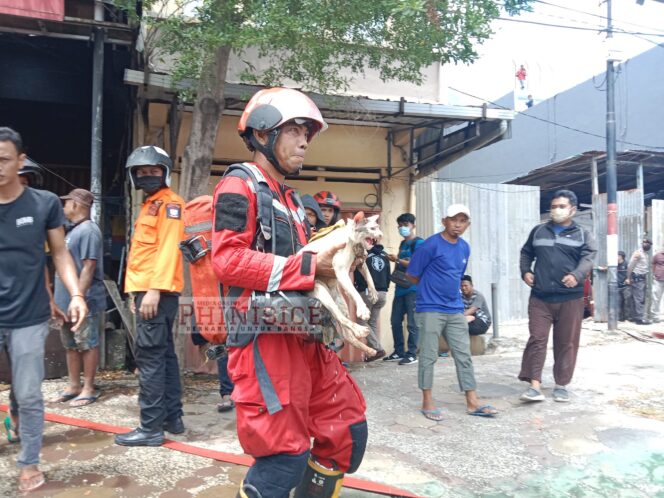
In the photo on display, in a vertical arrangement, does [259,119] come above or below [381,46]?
below

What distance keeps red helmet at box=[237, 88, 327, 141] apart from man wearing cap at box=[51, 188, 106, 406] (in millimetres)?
3030

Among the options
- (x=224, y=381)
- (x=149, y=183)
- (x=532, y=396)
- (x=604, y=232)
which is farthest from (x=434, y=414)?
(x=604, y=232)

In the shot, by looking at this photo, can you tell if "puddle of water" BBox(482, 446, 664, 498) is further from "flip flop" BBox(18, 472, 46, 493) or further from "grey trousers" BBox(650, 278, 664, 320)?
"grey trousers" BBox(650, 278, 664, 320)

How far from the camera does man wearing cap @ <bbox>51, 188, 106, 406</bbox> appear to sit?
186 inches

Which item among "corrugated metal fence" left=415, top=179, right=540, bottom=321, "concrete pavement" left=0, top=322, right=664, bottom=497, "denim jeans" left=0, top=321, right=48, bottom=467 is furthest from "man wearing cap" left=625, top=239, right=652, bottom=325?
"denim jeans" left=0, top=321, right=48, bottom=467

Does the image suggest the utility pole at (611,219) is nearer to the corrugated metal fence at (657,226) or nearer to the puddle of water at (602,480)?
the corrugated metal fence at (657,226)

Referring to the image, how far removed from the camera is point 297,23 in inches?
181

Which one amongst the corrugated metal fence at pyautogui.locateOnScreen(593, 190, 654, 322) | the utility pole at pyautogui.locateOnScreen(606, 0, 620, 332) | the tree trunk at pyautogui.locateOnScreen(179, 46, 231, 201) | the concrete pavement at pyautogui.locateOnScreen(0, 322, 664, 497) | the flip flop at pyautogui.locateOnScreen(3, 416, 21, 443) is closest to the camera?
the concrete pavement at pyautogui.locateOnScreen(0, 322, 664, 497)

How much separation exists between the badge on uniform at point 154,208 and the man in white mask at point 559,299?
372 centimetres

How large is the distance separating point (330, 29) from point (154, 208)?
2540 millimetres

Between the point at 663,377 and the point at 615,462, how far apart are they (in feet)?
10.6

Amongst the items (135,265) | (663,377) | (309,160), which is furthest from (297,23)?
(663,377)

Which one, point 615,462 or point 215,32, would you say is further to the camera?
point 215,32

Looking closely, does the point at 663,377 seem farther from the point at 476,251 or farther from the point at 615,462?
the point at 476,251
